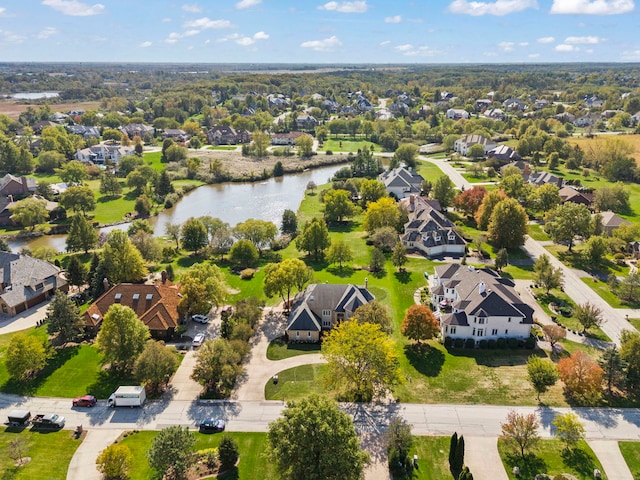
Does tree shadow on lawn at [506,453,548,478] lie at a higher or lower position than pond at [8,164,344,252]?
higher

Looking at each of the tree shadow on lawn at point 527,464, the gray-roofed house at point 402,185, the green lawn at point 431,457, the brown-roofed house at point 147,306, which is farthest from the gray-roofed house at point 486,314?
the gray-roofed house at point 402,185

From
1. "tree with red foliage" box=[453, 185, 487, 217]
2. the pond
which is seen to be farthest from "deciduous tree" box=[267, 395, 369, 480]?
"tree with red foliage" box=[453, 185, 487, 217]

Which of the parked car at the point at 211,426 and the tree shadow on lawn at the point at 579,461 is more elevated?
the parked car at the point at 211,426

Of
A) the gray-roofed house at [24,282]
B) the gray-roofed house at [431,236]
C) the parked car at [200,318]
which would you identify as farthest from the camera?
the gray-roofed house at [431,236]

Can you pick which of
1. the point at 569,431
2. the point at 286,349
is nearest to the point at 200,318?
the point at 286,349

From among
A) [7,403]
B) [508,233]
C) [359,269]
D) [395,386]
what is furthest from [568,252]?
[7,403]

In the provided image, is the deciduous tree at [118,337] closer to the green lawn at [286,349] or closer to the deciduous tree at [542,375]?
the green lawn at [286,349]

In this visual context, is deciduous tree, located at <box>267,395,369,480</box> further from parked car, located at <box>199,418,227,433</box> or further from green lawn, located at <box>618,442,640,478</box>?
green lawn, located at <box>618,442,640,478</box>
